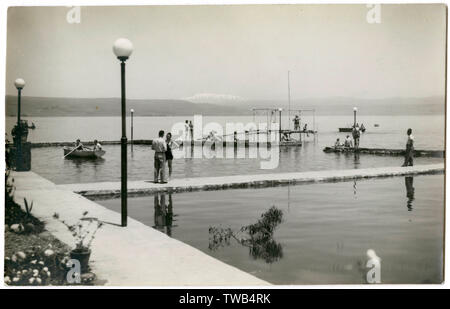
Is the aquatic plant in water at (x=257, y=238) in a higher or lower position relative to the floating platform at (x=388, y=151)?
lower

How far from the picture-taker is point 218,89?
14875 millimetres

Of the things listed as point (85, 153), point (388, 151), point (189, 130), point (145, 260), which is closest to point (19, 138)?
point (145, 260)

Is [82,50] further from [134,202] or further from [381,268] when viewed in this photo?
[381,268]

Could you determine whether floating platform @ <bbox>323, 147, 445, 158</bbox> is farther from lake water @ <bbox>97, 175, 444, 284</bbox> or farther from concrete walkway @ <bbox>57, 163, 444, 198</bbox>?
lake water @ <bbox>97, 175, 444, 284</bbox>

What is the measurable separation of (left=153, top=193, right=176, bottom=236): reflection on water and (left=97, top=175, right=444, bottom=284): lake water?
2 cm

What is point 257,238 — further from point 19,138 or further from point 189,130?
point 189,130

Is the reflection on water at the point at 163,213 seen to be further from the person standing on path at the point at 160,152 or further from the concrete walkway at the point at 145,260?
the person standing on path at the point at 160,152

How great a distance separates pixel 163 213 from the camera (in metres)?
12.4

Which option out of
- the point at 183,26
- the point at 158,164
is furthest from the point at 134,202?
the point at 183,26

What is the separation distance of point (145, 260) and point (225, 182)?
8.35 m

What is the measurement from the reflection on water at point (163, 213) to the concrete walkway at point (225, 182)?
71 centimetres

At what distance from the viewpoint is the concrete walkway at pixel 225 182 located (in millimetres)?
14984

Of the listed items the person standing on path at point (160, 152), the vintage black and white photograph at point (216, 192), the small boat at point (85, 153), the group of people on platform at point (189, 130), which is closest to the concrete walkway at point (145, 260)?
the vintage black and white photograph at point (216, 192)

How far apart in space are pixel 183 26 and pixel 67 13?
2.28 meters
